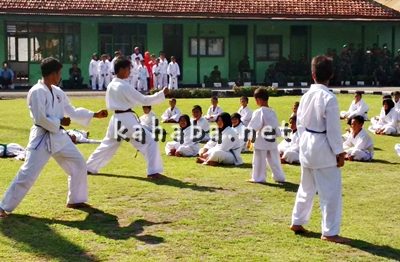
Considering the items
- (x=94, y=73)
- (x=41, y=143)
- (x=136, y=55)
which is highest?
(x=136, y=55)

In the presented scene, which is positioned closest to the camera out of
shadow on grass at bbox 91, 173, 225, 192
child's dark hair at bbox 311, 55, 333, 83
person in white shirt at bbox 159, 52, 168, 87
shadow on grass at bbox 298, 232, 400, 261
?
shadow on grass at bbox 298, 232, 400, 261

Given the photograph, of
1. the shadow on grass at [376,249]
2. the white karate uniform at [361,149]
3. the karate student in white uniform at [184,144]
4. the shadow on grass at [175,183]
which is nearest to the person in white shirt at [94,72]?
the karate student in white uniform at [184,144]

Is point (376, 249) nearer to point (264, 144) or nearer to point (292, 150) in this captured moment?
point (264, 144)

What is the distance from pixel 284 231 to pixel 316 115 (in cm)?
124

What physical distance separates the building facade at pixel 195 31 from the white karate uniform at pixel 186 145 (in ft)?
57.0

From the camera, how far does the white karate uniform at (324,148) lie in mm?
6672

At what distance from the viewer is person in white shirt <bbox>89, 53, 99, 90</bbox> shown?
2862 cm

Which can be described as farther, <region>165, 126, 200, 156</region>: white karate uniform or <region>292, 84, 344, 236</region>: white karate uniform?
<region>165, 126, 200, 156</region>: white karate uniform

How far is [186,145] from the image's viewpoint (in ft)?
41.0

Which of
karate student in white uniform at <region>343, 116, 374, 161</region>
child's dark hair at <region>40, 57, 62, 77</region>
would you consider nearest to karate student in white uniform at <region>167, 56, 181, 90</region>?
karate student in white uniform at <region>343, 116, 374, 161</region>

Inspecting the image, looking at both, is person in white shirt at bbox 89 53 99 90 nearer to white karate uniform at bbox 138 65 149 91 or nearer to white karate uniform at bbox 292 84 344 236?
white karate uniform at bbox 138 65 149 91

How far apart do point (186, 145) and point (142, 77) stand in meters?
16.1

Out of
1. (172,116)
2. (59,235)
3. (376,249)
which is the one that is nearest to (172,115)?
(172,116)

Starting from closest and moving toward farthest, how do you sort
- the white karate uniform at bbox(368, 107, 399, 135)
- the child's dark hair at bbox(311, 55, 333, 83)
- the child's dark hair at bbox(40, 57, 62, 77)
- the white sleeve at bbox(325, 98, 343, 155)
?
the white sleeve at bbox(325, 98, 343, 155) < the child's dark hair at bbox(311, 55, 333, 83) < the child's dark hair at bbox(40, 57, 62, 77) < the white karate uniform at bbox(368, 107, 399, 135)
